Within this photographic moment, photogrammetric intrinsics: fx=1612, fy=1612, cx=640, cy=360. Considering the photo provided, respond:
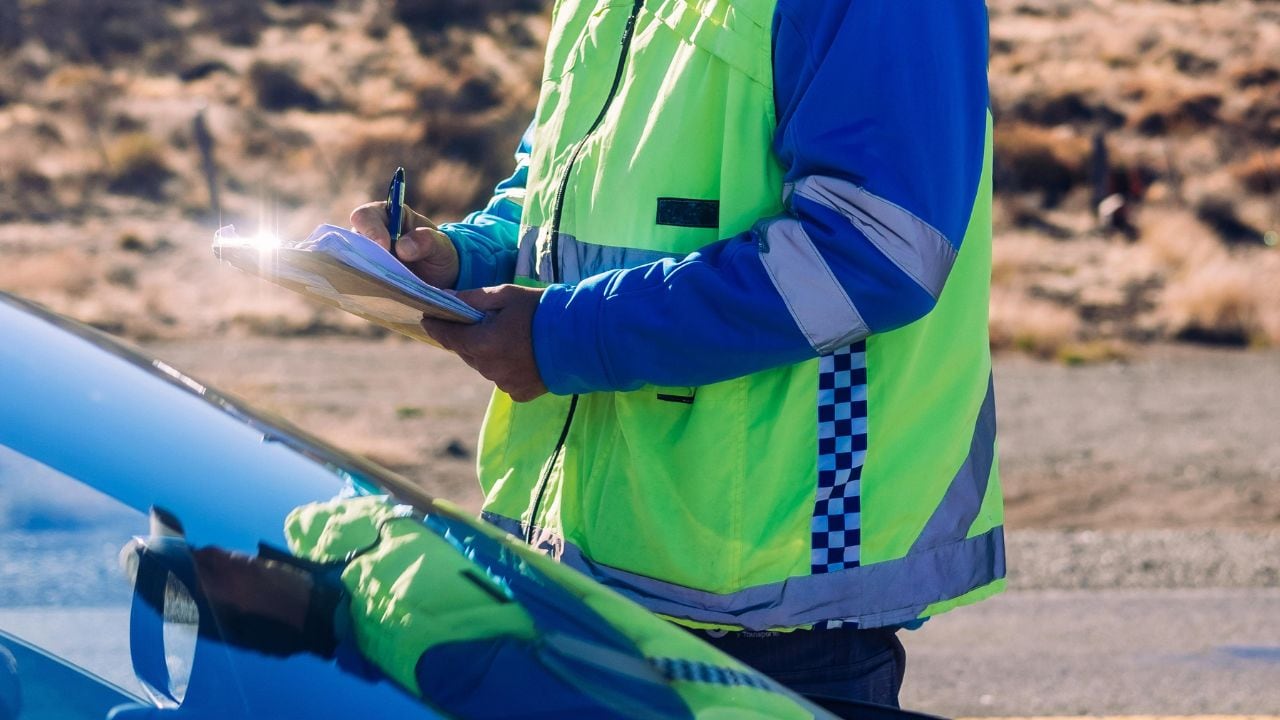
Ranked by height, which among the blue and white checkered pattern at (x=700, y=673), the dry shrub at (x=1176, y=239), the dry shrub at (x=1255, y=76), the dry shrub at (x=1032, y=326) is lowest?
the dry shrub at (x=1255, y=76)

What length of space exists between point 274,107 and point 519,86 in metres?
4.15

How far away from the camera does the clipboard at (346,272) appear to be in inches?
77.6

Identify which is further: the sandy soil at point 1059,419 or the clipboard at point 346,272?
the sandy soil at point 1059,419

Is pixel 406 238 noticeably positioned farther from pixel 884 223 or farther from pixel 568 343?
pixel 884 223

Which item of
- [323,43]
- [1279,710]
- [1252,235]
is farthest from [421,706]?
[323,43]

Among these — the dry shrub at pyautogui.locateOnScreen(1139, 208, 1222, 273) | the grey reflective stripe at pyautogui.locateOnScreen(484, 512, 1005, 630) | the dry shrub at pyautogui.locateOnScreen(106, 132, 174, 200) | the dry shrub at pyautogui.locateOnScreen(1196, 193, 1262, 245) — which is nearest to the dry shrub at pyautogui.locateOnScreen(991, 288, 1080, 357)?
the dry shrub at pyautogui.locateOnScreen(1139, 208, 1222, 273)

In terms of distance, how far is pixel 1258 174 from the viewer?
21.3m

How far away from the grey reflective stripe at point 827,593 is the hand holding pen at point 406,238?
0.51 metres

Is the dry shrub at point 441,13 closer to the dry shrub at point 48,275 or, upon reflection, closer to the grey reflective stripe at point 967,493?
the dry shrub at point 48,275

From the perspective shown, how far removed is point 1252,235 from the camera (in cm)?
1833

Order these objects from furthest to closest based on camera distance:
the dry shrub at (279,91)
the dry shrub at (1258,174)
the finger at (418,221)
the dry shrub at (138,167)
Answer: the dry shrub at (279,91), the dry shrub at (1258,174), the dry shrub at (138,167), the finger at (418,221)

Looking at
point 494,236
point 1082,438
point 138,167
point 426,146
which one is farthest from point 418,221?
point 426,146

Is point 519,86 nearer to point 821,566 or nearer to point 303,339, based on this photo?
point 303,339

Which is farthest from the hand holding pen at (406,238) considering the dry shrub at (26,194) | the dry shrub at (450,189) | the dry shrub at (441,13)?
the dry shrub at (441,13)
